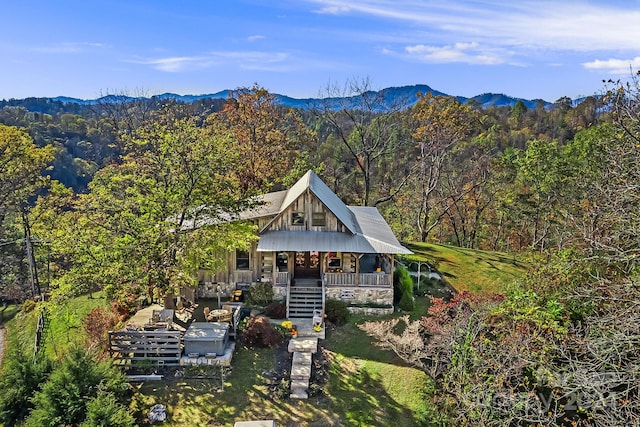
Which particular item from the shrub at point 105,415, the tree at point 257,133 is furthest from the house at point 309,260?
the tree at point 257,133

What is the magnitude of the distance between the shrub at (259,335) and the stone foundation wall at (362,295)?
4.63 meters

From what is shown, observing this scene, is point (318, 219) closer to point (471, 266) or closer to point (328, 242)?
point (328, 242)

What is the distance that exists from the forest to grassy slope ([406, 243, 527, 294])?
4.41 metres

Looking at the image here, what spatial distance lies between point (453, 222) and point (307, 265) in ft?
78.9

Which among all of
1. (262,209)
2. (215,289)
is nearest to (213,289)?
(215,289)

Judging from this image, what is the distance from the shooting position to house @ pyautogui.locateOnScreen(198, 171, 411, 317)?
72.8 feet

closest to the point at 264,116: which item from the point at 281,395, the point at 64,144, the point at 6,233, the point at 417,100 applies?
the point at 417,100

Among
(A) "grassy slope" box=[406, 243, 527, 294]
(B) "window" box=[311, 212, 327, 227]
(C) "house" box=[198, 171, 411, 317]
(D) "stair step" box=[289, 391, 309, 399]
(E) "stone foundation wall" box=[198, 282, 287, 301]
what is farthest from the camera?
(A) "grassy slope" box=[406, 243, 527, 294]

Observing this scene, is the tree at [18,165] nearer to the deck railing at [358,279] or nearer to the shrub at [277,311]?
the shrub at [277,311]

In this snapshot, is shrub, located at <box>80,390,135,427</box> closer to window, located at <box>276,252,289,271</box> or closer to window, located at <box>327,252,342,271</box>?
window, located at <box>276,252,289,271</box>

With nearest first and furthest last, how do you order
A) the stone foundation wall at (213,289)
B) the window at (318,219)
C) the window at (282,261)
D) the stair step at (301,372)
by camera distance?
1. the stair step at (301,372)
2. the window at (318,219)
3. the stone foundation wall at (213,289)
4. the window at (282,261)

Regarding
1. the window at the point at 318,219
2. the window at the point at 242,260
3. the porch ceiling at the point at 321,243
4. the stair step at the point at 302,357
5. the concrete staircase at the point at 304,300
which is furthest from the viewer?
the window at the point at 242,260

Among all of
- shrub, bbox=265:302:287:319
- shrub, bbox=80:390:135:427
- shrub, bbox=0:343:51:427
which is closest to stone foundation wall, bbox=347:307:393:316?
shrub, bbox=265:302:287:319

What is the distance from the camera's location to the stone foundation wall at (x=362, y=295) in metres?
22.8
